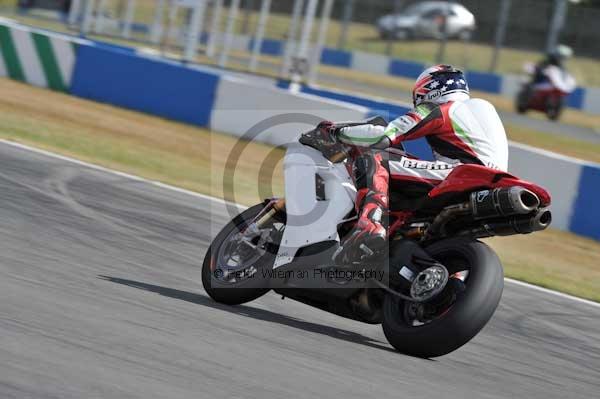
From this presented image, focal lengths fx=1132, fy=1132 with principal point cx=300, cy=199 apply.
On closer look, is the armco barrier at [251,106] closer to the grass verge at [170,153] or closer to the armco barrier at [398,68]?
the grass verge at [170,153]

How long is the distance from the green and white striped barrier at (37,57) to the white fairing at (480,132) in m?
12.4

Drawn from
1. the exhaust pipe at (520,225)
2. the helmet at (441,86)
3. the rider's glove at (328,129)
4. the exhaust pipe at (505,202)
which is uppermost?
the helmet at (441,86)

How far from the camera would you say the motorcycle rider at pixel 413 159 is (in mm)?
6207

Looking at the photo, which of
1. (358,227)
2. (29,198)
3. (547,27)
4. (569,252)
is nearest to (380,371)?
(358,227)

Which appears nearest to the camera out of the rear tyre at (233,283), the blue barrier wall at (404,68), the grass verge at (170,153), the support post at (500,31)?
the rear tyre at (233,283)

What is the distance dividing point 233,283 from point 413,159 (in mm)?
1309

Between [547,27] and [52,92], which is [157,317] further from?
[547,27]

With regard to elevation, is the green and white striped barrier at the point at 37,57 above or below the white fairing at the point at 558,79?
below

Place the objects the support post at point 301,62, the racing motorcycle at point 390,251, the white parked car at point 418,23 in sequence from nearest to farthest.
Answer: the racing motorcycle at point 390,251, the support post at point 301,62, the white parked car at point 418,23

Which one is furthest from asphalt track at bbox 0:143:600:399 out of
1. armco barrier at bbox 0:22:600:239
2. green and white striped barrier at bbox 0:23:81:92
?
green and white striped barrier at bbox 0:23:81:92

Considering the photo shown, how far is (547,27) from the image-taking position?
1380 inches

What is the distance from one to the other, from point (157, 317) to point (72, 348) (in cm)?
104

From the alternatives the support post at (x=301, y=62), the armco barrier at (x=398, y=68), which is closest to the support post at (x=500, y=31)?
the armco barrier at (x=398, y=68)

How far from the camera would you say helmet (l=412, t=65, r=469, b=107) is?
21.2 ft
